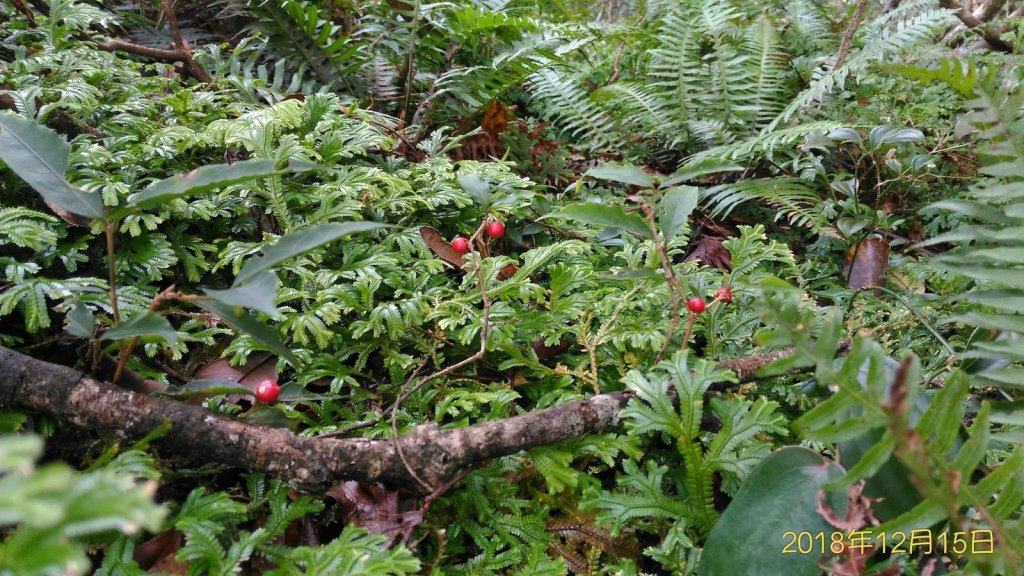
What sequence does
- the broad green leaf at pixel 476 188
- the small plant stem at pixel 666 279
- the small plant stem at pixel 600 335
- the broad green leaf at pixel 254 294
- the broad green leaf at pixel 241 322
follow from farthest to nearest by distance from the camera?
the broad green leaf at pixel 476 188
the small plant stem at pixel 600 335
the small plant stem at pixel 666 279
the broad green leaf at pixel 241 322
the broad green leaf at pixel 254 294

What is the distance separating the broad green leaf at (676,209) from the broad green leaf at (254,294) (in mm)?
899

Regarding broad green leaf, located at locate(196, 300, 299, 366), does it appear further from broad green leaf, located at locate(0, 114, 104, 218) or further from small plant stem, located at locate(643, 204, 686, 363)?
small plant stem, located at locate(643, 204, 686, 363)

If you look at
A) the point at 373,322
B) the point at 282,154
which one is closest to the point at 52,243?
the point at 282,154

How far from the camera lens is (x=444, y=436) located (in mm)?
1246

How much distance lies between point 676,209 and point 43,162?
1368mm

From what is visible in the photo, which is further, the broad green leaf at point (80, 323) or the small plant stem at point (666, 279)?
the small plant stem at point (666, 279)

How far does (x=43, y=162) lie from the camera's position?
4.07 ft

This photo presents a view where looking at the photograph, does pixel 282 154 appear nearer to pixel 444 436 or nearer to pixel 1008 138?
pixel 444 436

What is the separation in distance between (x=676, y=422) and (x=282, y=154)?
139cm

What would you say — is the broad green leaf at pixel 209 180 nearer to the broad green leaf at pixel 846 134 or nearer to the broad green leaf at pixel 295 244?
the broad green leaf at pixel 295 244

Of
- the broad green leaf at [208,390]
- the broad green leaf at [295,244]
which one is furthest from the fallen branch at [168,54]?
the broad green leaf at [295,244]

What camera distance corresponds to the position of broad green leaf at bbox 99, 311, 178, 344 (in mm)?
1062

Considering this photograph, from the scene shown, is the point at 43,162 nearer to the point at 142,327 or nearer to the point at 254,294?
the point at 142,327

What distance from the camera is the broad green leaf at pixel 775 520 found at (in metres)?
1.04
